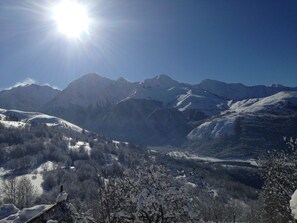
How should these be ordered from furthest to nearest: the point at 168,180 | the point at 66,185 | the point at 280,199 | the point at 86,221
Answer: the point at 66,185, the point at 280,199, the point at 168,180, the point at 86,221

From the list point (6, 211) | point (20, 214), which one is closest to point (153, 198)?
point (20, 214)

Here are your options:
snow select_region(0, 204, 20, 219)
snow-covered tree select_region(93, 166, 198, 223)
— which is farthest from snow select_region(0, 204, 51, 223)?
snow-covered tree select_region(93, 166, 198, 223)

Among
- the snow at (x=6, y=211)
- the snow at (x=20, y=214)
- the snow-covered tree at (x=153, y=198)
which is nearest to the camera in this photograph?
the snow at (x=20, y=214)

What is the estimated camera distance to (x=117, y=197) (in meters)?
24.4

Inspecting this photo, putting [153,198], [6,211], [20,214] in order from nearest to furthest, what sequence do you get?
[20,214] → [153,198] → [6,211]

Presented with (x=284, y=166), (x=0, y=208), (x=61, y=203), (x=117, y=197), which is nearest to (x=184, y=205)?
(x=117, y=197)

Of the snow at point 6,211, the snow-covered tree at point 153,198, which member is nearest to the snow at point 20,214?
the snow at point 6,211

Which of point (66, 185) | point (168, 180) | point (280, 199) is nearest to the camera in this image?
point (168, 180)

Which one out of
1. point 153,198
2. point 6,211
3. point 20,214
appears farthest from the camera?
point 6,211

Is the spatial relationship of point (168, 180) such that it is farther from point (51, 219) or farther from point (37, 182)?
point (37, 182)

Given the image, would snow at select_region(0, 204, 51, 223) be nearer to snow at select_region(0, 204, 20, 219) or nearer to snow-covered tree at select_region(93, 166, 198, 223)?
snow at select_region(0, 204, 20, 219)

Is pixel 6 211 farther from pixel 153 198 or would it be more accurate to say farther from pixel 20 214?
pixel 153 198

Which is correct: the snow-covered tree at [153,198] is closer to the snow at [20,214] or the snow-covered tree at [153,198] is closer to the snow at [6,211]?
the snow at [20,214]

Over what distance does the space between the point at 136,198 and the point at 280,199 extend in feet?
126
